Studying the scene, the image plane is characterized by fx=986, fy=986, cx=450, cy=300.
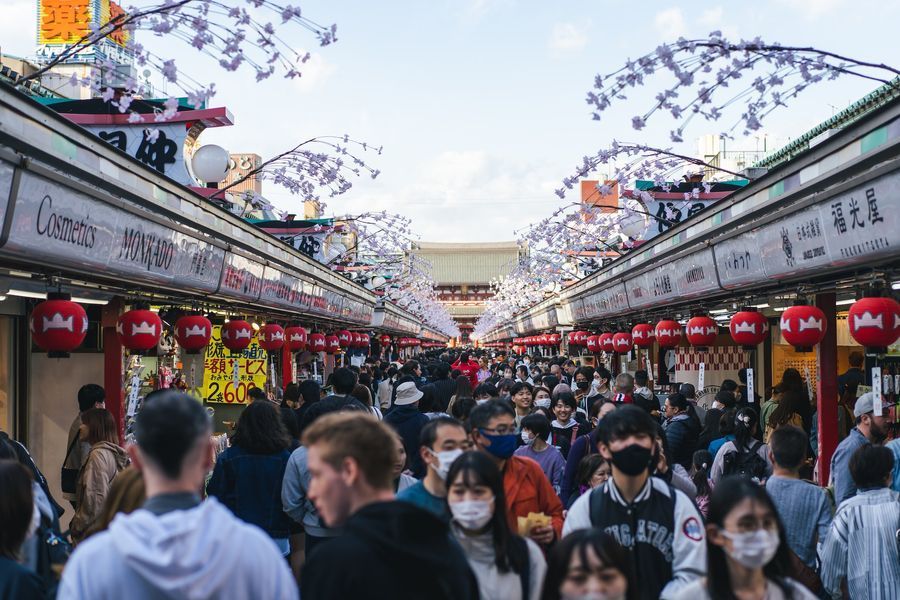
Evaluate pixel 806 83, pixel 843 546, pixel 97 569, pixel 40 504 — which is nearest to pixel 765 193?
pixel 806 83

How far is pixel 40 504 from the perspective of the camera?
5074 mm

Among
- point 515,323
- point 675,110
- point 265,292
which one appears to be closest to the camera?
point 675,110

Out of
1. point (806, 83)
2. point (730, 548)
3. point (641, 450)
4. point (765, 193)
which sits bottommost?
point (730, 548)

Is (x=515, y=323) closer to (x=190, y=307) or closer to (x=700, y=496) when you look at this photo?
(x=190, y=307)

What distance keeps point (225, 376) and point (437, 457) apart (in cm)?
1300

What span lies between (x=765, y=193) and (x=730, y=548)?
6418mm

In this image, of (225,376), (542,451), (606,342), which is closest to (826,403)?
(542,451)

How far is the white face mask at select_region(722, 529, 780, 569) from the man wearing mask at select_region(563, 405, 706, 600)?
0.55m

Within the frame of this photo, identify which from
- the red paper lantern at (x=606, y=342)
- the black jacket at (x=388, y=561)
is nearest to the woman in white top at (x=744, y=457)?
the black jacket at (x=388, y=561)

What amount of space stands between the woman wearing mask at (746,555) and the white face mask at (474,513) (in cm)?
84

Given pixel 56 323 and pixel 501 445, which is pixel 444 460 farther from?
pixel 56 323

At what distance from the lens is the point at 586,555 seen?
367 cm

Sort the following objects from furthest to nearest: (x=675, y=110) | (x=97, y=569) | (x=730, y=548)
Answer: (x=675, y=110) → (x=730, y=548) → (x=97, y=569)

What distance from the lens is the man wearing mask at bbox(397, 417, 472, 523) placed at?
511 cm
